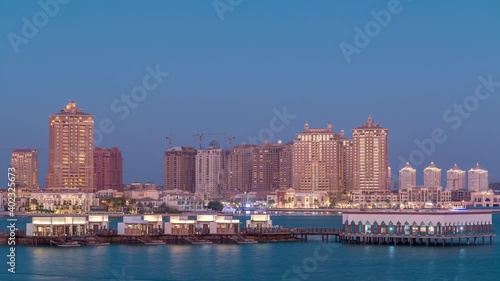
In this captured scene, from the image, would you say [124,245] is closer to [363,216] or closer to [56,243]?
[56,243]

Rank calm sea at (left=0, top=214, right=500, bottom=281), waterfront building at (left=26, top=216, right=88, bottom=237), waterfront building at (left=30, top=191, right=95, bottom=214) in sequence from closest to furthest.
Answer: calm sea at (left=0, top=214, right=500, bottom=281), waterfront building at (left=26, top=216, right=88, bottom=237), waterfront building at (left=30, top=191, right=95, bottom=214)

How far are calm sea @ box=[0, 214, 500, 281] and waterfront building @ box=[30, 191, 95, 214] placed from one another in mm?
113169

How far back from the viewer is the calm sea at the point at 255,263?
62.3m

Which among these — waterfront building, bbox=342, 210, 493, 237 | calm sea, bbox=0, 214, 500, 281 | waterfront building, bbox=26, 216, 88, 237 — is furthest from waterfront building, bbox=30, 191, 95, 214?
waterfront building, bbox=342, 210, 493, 237

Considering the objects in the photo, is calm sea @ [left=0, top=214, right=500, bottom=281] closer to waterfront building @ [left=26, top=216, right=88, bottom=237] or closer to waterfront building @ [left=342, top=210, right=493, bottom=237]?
waterfront building @ [left=342, top=210, right=493, bottom=237]

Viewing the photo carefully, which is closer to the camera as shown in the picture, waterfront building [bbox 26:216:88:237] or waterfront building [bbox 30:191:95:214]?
waterfront building [bbox 26:216:88:237]

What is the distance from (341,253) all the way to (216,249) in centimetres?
943

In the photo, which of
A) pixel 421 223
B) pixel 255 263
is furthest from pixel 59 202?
pixel 255 263

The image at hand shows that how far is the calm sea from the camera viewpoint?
62.3m

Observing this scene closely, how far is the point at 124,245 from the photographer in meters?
81.1

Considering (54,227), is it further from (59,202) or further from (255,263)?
(59,202)

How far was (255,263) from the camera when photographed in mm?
69312

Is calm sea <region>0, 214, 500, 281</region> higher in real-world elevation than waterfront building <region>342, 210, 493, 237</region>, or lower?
lower

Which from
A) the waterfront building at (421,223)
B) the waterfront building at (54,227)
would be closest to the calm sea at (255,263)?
the waterfront building at (421,223)
